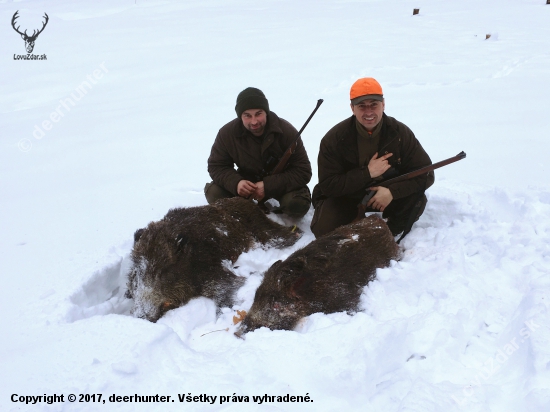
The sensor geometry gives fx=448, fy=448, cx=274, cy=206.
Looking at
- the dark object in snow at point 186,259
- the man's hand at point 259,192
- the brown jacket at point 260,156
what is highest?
the brown jacket at point 260,156

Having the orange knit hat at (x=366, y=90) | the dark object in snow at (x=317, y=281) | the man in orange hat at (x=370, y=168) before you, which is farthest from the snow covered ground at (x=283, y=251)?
the orange knit hat at (x=366, y=90)

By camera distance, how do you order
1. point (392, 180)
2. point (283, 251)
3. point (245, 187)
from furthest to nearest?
point (245, 187) < point (283, 251) < point (392, 180)

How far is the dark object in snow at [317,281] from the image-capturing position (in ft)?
11.0

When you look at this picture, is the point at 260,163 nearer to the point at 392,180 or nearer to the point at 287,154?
the point at 287,154

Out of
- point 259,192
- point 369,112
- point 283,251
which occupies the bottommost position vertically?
point 283,251

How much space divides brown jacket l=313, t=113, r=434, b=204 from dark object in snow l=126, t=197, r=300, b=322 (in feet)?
3.40

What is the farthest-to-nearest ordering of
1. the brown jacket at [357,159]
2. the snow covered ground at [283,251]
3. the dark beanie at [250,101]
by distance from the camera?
the dark beanie at [250,101] < the brown jacket at [357,159] < the snow covered ground at [283,251]

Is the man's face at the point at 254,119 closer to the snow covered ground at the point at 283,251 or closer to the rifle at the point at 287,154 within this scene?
the rifle at the point at 287,154

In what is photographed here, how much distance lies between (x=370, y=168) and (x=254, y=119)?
4.32 ft

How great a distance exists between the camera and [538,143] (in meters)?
6.07

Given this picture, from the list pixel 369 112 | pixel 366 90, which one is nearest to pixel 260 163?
pixel 369 112

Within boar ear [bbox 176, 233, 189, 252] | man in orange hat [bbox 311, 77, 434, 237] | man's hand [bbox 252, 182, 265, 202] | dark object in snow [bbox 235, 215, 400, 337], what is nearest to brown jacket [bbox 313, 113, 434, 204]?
man in orange hat [bbox 311, 77, 434, 237]

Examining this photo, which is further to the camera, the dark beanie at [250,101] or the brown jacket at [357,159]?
the dark beanie at [250,101]

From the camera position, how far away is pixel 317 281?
11.2 feet
